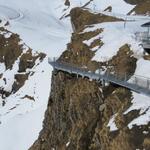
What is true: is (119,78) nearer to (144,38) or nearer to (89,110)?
A: (89,110)

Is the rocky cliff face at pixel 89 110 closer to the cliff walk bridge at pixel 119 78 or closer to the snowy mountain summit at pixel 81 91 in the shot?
the snowy mountain summit at pixel 81 91

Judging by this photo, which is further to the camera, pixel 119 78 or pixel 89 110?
pixel 89 110

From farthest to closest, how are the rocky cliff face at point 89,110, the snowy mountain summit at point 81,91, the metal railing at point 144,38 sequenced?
the metal railing at point 144,38
the snowy mountain summit at point 81,91
the rocky cliff face at point 89,110

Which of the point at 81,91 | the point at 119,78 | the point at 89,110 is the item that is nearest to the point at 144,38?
the point at 119,78

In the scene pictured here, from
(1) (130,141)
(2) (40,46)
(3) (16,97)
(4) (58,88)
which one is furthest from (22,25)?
(1) (130,141)

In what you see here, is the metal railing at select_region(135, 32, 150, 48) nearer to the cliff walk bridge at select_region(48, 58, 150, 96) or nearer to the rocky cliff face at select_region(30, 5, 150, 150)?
the rocky cliff face at select_region(30, 5, 150, 150)

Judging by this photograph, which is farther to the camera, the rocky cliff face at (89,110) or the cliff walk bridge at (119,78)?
the cliff walk bridge at (119,78)

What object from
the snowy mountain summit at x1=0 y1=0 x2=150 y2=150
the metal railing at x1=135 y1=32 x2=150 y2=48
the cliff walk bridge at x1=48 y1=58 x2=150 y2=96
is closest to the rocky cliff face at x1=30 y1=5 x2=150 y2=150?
the snowy mountain summit at x1=0 y1=0 x2=150 y2=150

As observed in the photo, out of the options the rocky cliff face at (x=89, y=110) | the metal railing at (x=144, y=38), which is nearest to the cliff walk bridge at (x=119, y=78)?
the rocky cliff face at (x=89, y=110)
